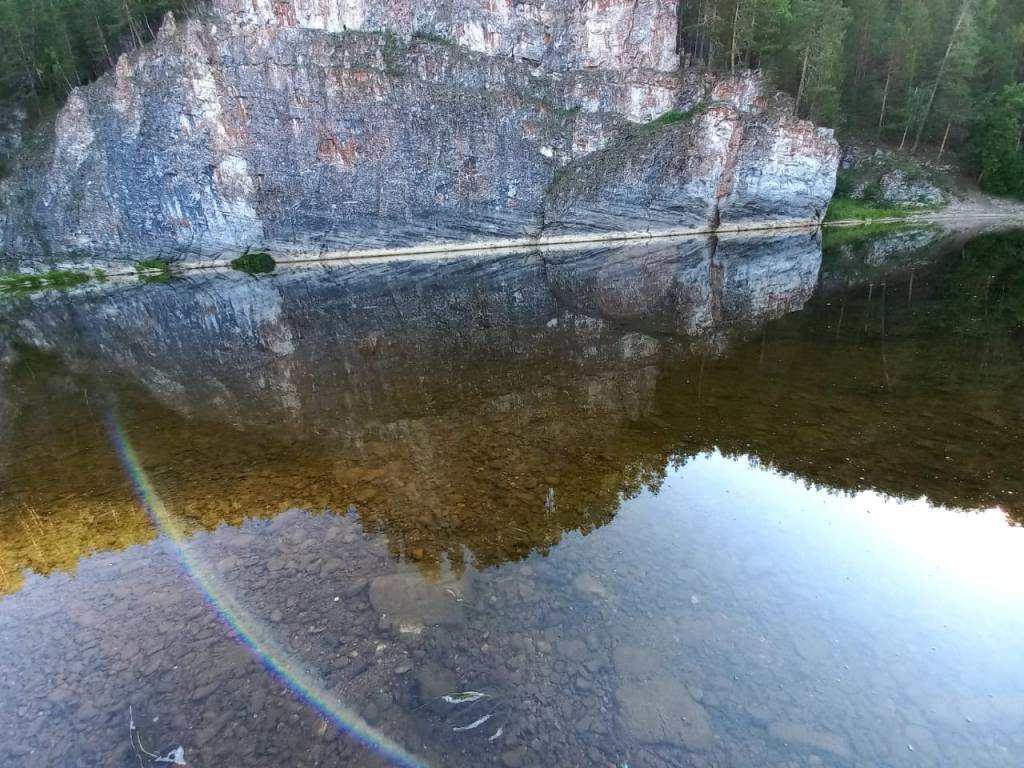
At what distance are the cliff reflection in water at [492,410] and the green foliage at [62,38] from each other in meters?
37.9

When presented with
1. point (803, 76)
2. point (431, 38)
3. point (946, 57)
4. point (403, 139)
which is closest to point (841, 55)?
point (803, 76)

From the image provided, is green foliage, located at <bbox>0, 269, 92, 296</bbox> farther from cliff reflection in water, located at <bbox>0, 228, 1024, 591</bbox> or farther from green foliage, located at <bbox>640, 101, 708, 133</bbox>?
green foliage, located at <bbox>640, 101, 708, 133</bbox>

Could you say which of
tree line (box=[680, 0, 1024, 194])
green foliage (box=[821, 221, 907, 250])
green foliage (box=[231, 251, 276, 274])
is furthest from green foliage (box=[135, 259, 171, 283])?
green foliage (box=[821, 221, 907, 250])

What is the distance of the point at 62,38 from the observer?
163 feet

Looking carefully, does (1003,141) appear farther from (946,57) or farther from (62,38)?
(62,38)

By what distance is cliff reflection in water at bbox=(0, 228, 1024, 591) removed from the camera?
9523mm

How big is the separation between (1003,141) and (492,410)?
63721 mm

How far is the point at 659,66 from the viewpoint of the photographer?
173ft

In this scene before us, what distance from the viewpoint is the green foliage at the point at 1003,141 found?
5116cm

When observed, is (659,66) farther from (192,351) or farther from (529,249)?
(192,351)

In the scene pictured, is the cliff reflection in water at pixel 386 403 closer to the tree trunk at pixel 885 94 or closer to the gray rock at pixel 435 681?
the gray rock at pixel 435 681

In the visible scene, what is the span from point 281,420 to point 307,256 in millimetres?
42494

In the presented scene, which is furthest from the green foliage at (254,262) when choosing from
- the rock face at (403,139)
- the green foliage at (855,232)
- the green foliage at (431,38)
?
the green foliage at (855,232)

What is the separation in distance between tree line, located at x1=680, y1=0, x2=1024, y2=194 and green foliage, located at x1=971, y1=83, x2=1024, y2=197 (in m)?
0.09
